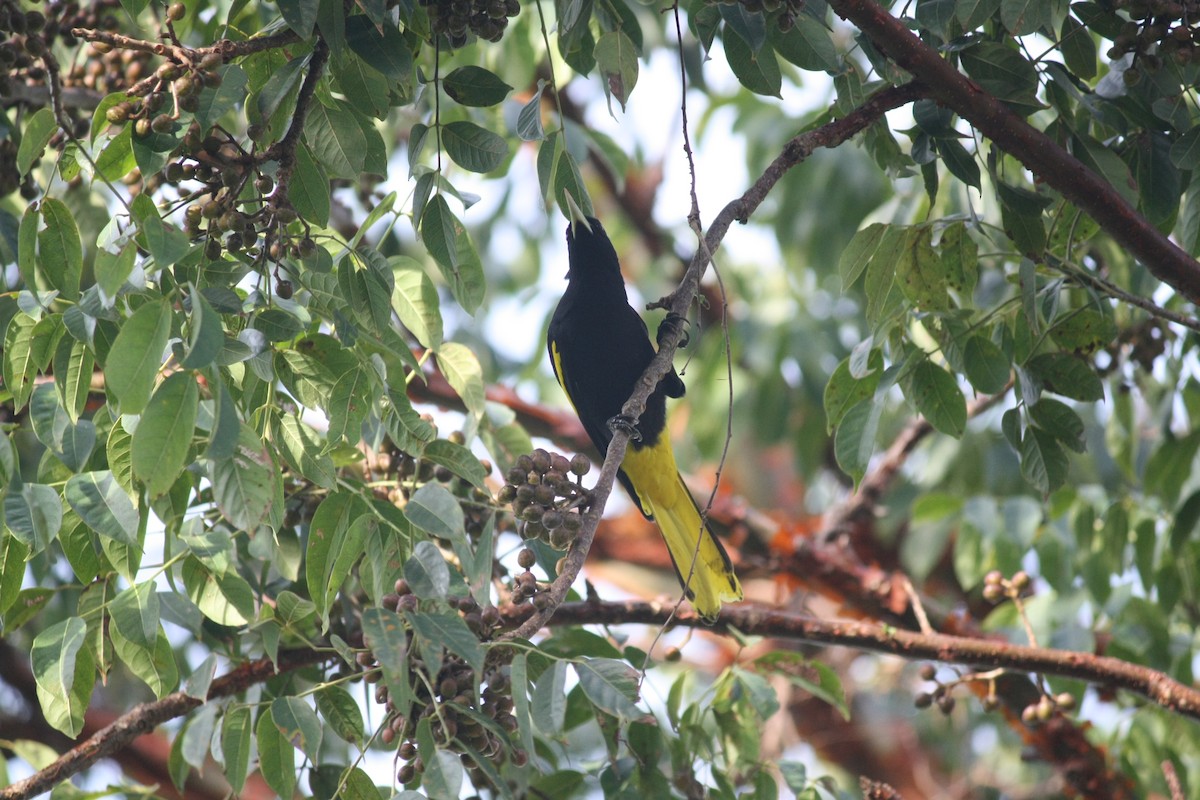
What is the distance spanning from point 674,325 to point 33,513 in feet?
4.54

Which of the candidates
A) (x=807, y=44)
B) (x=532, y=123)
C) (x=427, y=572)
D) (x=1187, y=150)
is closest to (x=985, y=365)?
(x=1187, y=150)

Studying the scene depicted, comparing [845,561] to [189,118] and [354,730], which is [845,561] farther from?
[189,118]

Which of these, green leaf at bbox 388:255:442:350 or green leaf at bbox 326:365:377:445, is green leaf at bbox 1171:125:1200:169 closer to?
green leaf at bbox 388:255:442:350

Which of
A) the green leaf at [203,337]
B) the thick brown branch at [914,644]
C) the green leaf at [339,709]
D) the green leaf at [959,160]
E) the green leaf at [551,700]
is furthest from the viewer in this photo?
the thick brown branch at [914,644]

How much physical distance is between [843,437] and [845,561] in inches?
81.8

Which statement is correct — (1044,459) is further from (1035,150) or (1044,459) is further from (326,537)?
(326,537)

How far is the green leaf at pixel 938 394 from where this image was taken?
2436 mm

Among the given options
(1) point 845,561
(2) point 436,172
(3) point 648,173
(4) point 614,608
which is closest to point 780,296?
(3) point 648,173

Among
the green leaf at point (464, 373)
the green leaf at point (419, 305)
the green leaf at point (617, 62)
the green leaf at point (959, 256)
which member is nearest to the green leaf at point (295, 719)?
the green leaf at point (419, 305)

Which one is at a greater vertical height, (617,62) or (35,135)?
(617,62)

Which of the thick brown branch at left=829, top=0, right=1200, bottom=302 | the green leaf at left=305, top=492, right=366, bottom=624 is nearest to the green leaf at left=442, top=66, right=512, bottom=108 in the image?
the thick brown branch at left=829, top=0, right=1200, bottom=302

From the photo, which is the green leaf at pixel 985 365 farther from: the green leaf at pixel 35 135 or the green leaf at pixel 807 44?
the green leaf at pixel 35 135

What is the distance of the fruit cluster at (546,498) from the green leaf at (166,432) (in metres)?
0.69

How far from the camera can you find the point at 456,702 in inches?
72.7
